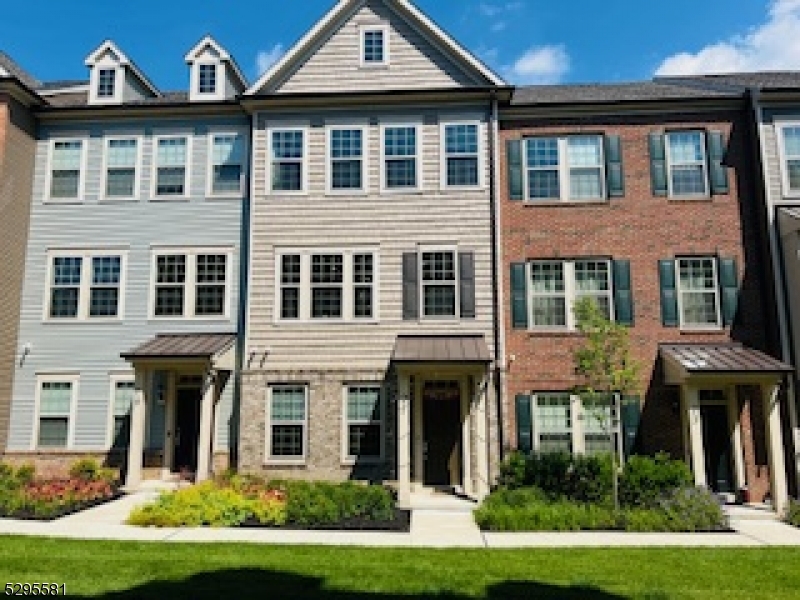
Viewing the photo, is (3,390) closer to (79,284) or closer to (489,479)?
(79,284)

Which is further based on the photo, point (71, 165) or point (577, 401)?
point (71, 165)

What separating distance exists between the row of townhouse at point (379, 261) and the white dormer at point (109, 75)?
547mm

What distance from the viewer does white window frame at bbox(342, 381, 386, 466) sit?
53.8 ft

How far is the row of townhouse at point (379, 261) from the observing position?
648 inches

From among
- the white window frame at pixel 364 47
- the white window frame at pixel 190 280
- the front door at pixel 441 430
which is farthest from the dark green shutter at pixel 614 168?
the white window frame at pixel 190 280

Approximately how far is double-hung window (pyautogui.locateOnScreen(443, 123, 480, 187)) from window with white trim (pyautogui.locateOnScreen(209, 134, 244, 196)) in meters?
5.96

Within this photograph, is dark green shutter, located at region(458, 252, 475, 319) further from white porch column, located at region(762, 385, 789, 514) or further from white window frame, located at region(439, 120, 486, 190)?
white porch column, located at region(762, 385, 789, 514)

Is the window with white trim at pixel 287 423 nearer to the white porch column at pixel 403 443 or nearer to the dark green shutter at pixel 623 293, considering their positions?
the white porch column at pixel 403 443

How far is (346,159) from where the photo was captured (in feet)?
59.1

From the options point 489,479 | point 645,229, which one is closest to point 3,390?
point 489,479

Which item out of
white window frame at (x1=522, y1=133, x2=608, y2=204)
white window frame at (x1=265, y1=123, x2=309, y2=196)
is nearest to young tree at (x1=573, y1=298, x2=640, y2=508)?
white window frame at (x1=522, y1=133, x2=608, y2=204)

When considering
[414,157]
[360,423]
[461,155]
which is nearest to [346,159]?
[414,157]

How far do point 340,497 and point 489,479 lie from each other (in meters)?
4.25

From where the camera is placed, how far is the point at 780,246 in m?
16.5
